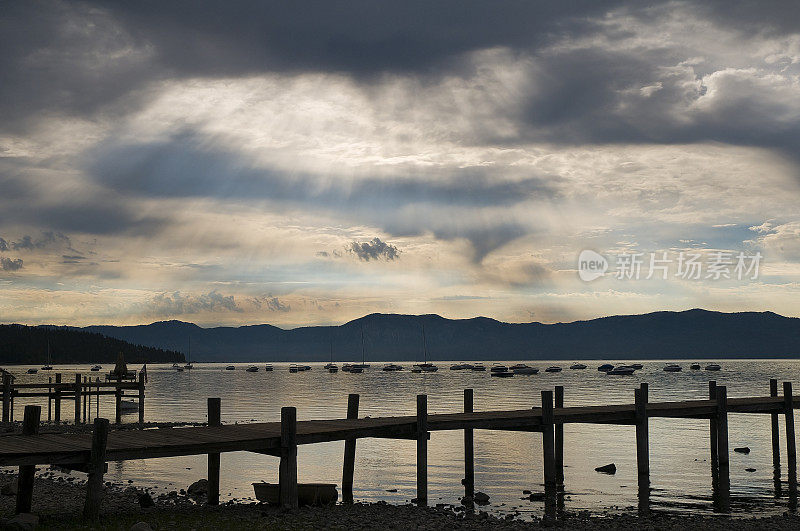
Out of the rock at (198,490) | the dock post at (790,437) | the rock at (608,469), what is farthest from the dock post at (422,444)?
the dock post at (790,437)

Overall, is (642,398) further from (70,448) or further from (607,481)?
(70,448)

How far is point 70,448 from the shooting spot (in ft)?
59.9

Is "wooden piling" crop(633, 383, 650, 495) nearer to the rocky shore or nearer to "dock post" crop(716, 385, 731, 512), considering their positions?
"dock post" crop(716, 385, 731, 512)

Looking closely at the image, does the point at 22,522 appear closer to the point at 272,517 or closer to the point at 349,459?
the point at 272,517

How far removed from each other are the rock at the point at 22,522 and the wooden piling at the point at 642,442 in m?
19.9

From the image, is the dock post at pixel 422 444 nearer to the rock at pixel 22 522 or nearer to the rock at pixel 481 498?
the rock at pixel 481 498

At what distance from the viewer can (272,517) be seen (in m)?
19.7

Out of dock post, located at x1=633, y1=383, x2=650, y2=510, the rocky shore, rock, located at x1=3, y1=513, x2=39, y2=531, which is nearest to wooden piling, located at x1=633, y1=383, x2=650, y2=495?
dock post, located at x1=633, y1=383, x2=650, y2=510

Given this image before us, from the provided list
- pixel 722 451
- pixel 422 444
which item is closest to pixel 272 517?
pixel 422 444

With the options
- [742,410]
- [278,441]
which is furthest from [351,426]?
[742,410]

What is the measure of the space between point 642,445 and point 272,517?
15.7 meters

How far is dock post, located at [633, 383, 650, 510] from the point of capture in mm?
28431

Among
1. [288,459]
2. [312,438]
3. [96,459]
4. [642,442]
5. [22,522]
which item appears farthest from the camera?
[642,442]

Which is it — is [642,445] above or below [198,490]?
above
